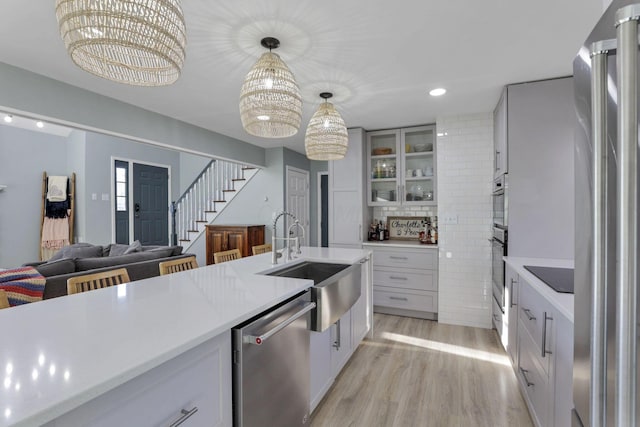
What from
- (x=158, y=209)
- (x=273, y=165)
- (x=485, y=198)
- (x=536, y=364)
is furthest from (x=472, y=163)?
(x=158, y=209)

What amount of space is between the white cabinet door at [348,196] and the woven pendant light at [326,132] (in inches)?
65.8

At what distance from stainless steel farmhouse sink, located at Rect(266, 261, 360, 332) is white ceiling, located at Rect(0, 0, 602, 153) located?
156 cm

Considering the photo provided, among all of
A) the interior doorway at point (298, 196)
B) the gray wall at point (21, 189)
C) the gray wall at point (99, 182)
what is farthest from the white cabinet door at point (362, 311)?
the gray wall at point (21, 189)

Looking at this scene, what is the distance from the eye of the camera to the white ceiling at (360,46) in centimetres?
176

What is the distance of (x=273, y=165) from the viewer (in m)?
5.62

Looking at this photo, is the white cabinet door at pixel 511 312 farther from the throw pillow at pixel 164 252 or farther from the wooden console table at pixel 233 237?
the wooden console table at pixel 233 237

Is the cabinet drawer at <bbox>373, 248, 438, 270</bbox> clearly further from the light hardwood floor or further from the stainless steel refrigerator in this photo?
the stainless steel refrigerator

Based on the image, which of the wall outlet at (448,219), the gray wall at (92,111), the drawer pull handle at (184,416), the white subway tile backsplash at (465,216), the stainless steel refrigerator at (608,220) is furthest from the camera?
the wall outlet at (448,219)

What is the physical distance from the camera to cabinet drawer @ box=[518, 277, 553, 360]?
1.56m

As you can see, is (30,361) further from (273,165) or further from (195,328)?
(273,165)

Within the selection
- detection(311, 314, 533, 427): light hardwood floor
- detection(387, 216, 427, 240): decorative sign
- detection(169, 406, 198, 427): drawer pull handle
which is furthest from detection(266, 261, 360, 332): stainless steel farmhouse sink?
detection(387, 216, 427, 240): decorative sign

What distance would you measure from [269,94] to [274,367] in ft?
4.66

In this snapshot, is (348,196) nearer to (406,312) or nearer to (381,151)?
(381,151)

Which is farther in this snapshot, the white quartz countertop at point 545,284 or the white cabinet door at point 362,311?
the white cabinet door at point 362,311
